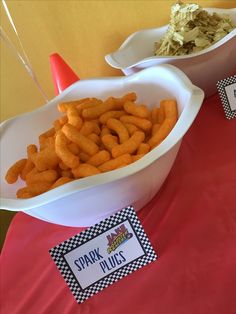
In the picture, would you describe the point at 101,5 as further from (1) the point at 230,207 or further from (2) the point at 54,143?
(1) the point at 230,207

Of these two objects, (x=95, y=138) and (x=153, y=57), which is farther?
(x=153, y=57)

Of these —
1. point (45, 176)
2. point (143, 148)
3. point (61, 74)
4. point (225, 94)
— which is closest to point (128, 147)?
point (143, 148)

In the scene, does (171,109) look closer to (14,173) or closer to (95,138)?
(95,138)

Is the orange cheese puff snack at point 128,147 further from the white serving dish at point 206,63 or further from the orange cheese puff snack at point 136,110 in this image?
the white serving dish at point 206,63

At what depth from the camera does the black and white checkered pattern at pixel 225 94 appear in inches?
25.7

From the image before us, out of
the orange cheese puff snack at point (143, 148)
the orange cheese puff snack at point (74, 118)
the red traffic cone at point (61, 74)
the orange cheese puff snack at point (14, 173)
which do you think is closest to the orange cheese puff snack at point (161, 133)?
the orange cheese puff snack at point (143, 148)

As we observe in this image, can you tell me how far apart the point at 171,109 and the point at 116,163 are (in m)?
0.13

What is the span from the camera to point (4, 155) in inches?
27.2

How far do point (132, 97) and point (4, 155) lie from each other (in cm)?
25

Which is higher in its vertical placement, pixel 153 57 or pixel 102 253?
pixel 153 57

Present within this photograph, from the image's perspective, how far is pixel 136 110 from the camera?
60 centimetres

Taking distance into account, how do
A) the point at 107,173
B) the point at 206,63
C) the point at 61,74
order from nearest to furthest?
the point at 107,173 → the point at 206,63 → the point at 61,74

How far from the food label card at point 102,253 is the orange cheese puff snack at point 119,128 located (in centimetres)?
13

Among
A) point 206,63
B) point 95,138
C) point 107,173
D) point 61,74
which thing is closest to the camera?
point 107,173
